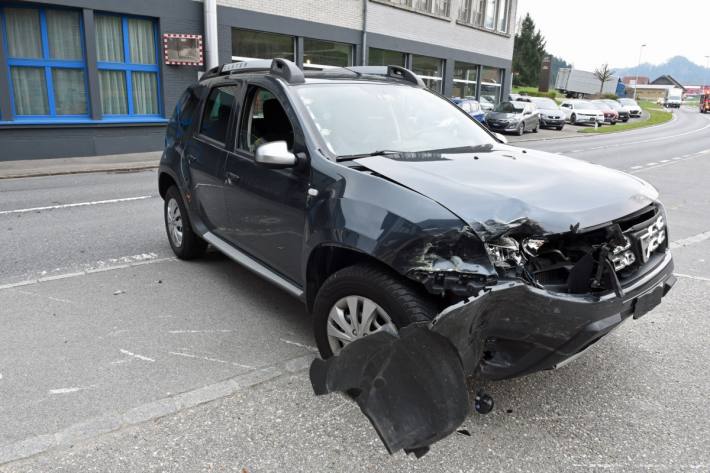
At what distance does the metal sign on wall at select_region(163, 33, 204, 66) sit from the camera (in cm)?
1593

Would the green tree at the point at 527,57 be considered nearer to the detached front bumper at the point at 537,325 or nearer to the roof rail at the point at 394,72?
the roof rail at the point at 394,72

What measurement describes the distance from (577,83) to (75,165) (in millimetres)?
61123

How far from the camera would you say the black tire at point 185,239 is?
5438 millimetres

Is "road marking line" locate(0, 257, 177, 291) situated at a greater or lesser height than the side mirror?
lesser

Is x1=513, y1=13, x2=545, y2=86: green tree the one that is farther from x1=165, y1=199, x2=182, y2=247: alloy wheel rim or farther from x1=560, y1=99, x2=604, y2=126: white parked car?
x1=165, y1=199, x2=182, y2=247: alloy wheel rim

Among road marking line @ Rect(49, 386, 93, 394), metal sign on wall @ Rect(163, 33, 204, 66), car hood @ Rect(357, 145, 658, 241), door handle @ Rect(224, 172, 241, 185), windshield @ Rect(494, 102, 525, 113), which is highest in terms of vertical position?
metal sign on wall @ Rect(163, 33, 204, 66)

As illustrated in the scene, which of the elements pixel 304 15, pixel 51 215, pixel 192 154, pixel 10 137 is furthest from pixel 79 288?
pixel 304 15

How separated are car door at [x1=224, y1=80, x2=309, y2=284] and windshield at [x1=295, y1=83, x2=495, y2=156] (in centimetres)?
21

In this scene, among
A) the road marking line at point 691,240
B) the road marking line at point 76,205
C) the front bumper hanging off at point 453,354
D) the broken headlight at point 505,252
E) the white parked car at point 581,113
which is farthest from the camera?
the white parked car at point 581,113

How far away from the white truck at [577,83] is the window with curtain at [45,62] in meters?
59.0

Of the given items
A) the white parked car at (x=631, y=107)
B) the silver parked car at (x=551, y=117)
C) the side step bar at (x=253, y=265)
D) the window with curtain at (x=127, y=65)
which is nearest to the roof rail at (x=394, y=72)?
the side step bar at (x=253, y=265)

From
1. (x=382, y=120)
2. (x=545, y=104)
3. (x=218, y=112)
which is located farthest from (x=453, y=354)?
(x=545, y=104)

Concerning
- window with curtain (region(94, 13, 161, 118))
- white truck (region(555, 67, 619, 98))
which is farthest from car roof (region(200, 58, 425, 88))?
white truck (region(555, 67, 619, 98))

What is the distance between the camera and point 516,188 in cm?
299
